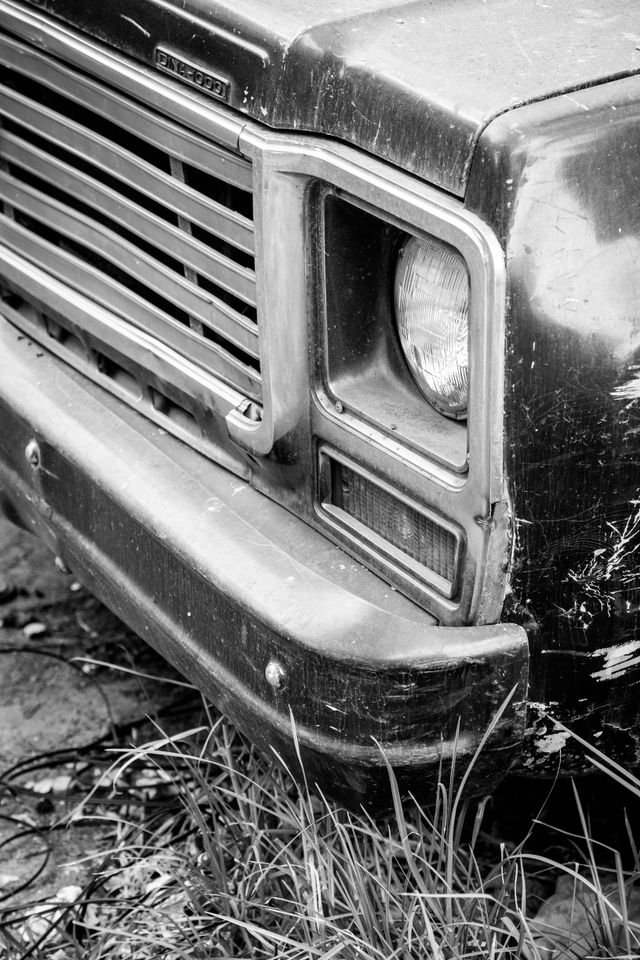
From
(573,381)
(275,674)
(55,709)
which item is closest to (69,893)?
(55,709)

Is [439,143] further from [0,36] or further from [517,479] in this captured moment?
[0,36]

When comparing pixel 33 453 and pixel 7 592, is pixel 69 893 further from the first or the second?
pixel 7 592

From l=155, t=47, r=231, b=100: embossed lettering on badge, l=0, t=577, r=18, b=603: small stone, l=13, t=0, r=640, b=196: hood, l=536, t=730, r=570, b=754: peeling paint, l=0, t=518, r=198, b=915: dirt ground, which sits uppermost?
l=13, t=0, r=640, b=196: hood

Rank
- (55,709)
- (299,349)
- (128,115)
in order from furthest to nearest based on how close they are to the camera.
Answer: (55,709)
(128,115)
(299,349)

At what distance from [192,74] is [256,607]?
915 mm

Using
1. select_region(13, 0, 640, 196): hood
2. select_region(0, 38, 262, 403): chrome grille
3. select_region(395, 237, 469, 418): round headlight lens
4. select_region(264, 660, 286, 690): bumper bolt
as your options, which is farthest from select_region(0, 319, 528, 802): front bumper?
select_region(13, 0, 640, 196): hood

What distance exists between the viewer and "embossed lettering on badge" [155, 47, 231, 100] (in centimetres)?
193

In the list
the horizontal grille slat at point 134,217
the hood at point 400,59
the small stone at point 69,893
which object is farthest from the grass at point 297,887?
the hood at point 400,59

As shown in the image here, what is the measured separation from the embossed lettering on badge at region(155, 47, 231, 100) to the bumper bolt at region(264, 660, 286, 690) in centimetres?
94

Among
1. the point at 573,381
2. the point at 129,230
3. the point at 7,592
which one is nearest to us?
the point at 573,381

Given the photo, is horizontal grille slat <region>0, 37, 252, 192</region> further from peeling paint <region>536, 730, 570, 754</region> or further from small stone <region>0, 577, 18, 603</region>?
small stone <region>0, 577, 18, 603</region>

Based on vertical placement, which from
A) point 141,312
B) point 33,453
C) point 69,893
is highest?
point 141,312

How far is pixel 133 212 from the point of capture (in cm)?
224

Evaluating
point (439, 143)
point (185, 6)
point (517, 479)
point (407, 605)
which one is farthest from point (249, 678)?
point (185, 6)
